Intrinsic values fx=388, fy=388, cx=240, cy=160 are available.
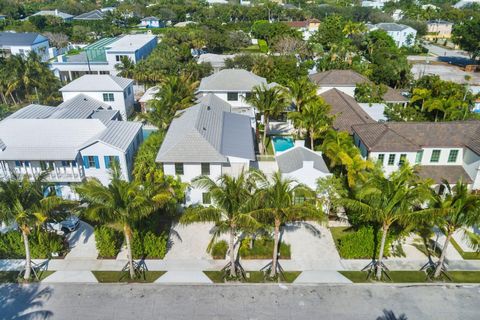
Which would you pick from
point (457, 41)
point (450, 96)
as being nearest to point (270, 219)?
point (450, 96)

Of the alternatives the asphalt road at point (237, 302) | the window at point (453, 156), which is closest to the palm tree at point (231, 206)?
the asphalt road at point (237, 302)

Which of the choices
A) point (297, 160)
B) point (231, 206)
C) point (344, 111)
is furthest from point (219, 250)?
point (344, 111)

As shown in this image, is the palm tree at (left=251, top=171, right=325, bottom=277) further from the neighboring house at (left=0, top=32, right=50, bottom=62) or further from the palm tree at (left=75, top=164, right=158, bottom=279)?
the neighboring house at (left=0, top=32, right=50, bottom=62)

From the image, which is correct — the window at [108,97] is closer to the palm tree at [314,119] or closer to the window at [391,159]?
the palm tree at [314,119]

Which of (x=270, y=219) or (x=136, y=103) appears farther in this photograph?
(x=136, y=103)

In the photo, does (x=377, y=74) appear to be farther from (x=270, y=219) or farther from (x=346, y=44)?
(x=270, y=219)

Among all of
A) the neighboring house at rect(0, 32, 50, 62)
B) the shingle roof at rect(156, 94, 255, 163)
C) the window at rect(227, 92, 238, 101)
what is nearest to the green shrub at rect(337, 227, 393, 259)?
the shingle roof at rect(156, 94, 255, 163)

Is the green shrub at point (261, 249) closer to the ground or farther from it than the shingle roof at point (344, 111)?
closer to the ground
